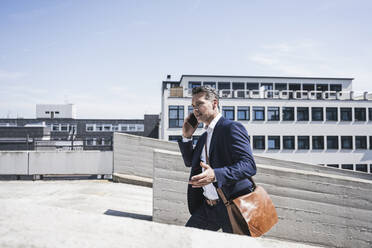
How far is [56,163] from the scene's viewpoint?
10484mm

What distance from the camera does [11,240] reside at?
2.03m

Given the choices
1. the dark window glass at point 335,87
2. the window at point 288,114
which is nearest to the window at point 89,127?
the window at point 288,114

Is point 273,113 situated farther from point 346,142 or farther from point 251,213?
point 251,213

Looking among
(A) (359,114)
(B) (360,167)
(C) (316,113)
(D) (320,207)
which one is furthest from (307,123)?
(D) (320,207)

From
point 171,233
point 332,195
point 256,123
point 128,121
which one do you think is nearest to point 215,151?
point 171,233

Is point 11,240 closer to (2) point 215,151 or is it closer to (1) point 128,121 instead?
(2) point 215,151

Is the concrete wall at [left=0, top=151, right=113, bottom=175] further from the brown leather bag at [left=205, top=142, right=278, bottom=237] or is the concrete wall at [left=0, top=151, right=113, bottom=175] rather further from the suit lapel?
the brown leather bag at [left=205, top=142, right=278, bottom=237]

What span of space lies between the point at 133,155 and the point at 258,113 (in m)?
30.3

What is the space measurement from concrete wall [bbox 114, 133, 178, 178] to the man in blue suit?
25.3ft

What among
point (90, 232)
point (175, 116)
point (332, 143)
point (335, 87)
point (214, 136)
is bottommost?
point (332, 143)

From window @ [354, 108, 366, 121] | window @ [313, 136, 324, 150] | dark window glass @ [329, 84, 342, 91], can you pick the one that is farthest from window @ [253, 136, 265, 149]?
dark window glass @ [329, 84, 342, 91]

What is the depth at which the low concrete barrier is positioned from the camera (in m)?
10.3

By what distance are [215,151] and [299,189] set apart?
290cm

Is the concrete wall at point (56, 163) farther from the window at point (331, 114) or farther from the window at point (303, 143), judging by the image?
the window at point (331, 114)
